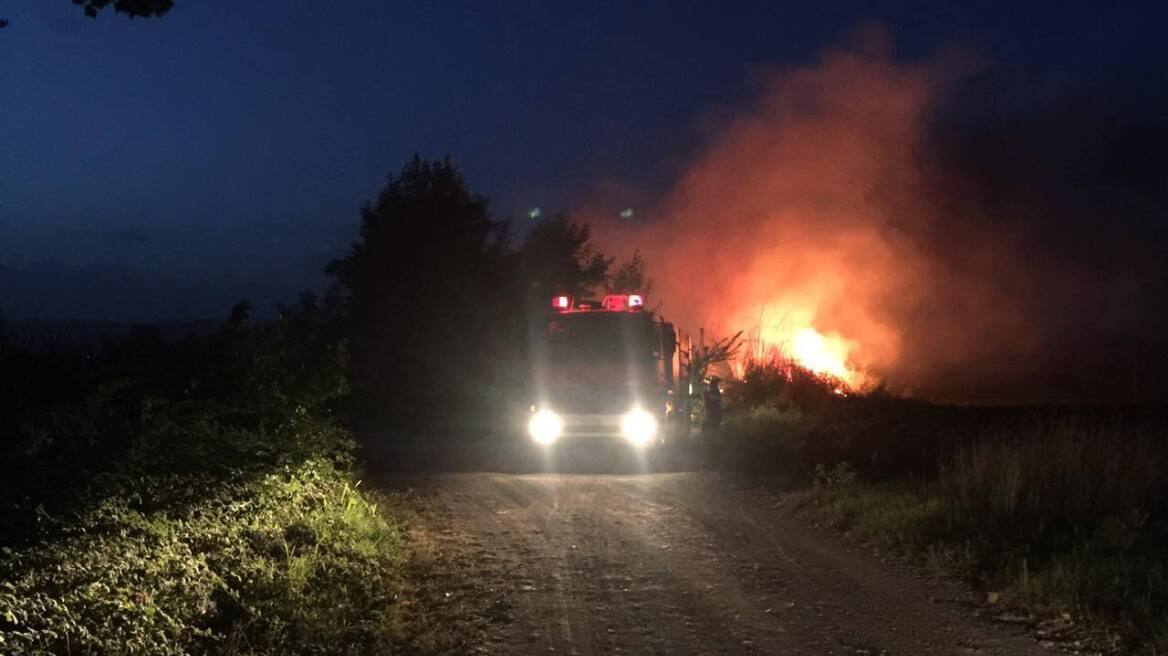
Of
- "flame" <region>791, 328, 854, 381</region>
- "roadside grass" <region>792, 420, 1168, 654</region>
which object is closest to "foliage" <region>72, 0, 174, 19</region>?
"roadside grass" <region>792, 420, 1168, 654</region>

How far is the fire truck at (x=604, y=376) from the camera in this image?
56.9 feet

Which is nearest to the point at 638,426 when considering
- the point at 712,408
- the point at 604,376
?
the point at 604,376

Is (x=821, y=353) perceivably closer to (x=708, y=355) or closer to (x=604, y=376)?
(x=708, y=355)

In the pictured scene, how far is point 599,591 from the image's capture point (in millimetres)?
8164

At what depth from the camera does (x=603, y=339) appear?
1791 centimetres

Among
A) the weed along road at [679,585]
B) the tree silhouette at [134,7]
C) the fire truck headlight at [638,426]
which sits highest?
the tree silhouette at [134,7]

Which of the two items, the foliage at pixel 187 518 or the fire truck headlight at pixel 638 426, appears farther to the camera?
the fire truck headlight at pixel 638 426

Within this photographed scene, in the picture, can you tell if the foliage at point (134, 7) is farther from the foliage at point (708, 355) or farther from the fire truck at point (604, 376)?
the foliage at point (708, 355)

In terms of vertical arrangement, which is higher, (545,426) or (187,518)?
(545,426)

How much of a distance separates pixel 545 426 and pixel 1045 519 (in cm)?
912

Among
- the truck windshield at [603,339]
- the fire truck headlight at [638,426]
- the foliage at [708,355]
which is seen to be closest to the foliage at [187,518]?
the fire truck headlight at [638,426]

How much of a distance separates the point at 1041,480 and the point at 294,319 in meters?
9.04

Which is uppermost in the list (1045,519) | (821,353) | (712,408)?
(821,353)

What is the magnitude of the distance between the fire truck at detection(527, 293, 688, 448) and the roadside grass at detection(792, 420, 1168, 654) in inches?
174
